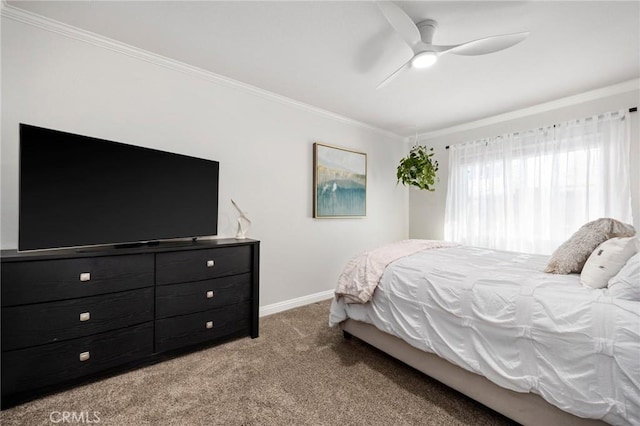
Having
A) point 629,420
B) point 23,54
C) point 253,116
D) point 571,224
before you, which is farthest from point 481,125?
point 23,54

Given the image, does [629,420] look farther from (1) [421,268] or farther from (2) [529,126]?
(2) [529,126]

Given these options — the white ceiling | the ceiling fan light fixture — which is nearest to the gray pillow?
the white ceiling

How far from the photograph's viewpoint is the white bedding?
3.64 ft

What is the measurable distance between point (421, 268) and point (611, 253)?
3.30ft


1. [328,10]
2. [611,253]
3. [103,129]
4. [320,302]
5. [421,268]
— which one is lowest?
[320,302]

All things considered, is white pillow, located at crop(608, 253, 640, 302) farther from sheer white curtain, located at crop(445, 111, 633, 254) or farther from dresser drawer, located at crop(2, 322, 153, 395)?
dresser drawer, located at crop(2, 322, 153, 395)

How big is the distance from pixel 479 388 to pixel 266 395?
1292 mm

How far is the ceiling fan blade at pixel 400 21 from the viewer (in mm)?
1557

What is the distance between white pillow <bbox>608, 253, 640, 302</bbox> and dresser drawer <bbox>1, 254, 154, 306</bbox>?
109 inches

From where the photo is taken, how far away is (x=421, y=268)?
1932mm

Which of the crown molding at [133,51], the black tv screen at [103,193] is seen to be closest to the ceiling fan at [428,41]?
the crown molding at [133,51]

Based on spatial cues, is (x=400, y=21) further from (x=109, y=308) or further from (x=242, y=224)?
(x=109, y=308)

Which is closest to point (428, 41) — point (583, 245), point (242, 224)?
point (583, 245)

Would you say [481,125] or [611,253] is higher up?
[481,125]
